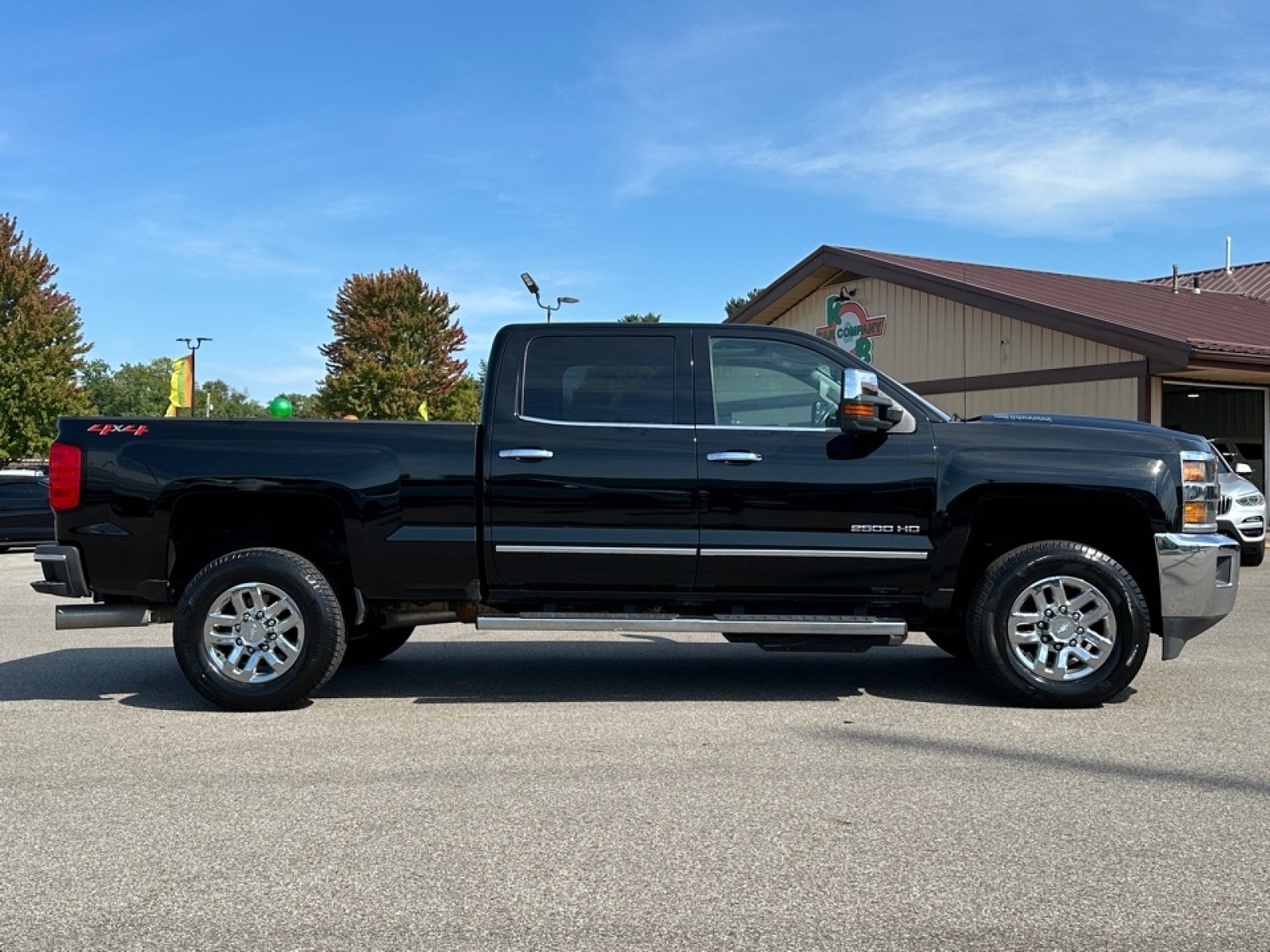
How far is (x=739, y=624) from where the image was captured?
629 centimetres

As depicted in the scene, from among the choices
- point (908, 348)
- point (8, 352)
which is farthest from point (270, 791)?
point (8, 352)

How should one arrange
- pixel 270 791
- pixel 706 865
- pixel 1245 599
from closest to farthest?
pixel 706 865 < pixel 270 791 < pixel 1245 599

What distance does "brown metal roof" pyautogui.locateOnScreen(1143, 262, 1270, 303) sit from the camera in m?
27.8

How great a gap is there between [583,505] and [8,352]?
42.1 m

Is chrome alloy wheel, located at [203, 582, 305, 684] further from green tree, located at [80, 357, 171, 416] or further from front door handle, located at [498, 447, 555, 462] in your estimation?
green tree, located at [80, 357, 171, 416]

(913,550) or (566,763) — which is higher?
(913,550)

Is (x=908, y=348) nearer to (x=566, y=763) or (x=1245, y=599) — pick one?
(x=1245, y=599)

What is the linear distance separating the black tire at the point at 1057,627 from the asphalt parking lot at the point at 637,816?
211 mm

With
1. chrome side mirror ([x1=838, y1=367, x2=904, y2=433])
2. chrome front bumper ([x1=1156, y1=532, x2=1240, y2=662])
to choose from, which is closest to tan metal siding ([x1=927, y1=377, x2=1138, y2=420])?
chrome front bumper ([x1=1156, y1=532, x2=1240, y2=662])

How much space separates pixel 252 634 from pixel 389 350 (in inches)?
2231

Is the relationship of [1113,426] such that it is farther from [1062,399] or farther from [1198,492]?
[1062,399]

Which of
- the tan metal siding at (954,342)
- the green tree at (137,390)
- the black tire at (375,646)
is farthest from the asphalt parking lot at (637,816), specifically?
the green tree at (137,390)

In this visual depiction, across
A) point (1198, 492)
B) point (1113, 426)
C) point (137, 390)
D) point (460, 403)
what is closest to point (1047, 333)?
point (1113, 426)

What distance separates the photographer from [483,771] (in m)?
5.04
